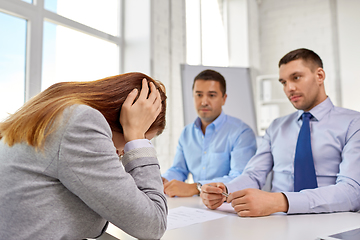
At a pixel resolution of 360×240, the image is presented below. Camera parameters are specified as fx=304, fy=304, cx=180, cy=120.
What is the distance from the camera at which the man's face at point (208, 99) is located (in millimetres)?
2279

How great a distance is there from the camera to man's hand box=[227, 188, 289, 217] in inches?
42.2

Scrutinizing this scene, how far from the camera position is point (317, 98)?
1.67m

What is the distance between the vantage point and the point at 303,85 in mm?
1665

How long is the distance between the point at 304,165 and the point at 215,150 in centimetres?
75

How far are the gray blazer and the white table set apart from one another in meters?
0.23

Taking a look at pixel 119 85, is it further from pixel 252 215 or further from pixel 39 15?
pixel 39 15

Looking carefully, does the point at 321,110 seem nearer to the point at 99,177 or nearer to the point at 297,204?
the point at 297,204

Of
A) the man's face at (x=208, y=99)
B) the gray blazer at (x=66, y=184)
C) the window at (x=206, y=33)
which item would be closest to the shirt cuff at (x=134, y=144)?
the gray blazer at (x=66, y=184)

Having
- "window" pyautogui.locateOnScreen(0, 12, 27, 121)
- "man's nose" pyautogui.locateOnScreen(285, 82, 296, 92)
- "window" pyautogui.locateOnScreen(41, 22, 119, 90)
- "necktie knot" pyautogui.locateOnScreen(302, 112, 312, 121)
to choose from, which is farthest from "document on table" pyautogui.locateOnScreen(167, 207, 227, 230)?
"window" pyautogui.locateOnScreen(41, 22, 119, 90)

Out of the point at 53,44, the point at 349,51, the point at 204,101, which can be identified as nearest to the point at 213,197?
the point at 204,101

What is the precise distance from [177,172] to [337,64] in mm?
3460

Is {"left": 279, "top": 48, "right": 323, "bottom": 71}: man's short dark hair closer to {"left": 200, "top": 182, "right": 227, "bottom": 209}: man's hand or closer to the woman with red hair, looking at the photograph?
{"left": 200, "top": 182, "right": 227, "bottom": 209}: man's hand

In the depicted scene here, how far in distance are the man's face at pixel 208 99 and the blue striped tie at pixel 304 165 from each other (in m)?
0.82

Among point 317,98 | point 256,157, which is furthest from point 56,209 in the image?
point 317,98
